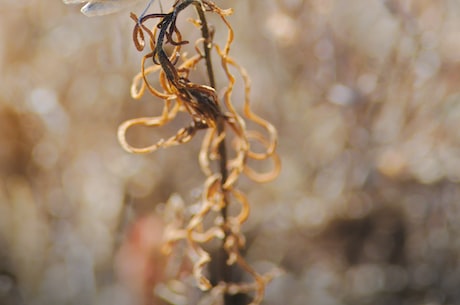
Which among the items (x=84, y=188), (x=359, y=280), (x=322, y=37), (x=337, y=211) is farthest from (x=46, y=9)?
(x=359, y=280)

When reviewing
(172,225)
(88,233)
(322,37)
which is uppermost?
(322,37)

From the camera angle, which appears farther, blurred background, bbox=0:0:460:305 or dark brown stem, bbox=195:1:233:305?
blurred background, bbox=0:0:460:305

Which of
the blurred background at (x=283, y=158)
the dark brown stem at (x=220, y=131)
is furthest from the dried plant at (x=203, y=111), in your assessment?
the blurred background at (x=283, y=158)

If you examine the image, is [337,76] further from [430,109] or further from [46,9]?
[46,9]

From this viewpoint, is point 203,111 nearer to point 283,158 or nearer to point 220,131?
point 220,131

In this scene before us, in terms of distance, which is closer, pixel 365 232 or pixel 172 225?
pixel 172 225

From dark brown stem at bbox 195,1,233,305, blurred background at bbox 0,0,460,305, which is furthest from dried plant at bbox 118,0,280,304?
blurred background at bbox 0,0,460,305

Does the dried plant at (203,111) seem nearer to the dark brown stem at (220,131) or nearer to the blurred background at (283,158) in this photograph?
the dark brown stem at (220,131)

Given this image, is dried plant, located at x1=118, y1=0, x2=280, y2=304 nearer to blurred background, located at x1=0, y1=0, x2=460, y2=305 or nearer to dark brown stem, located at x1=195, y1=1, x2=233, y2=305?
dark brown stem, located at x1=195, y1=1, x2=233, y2=305
